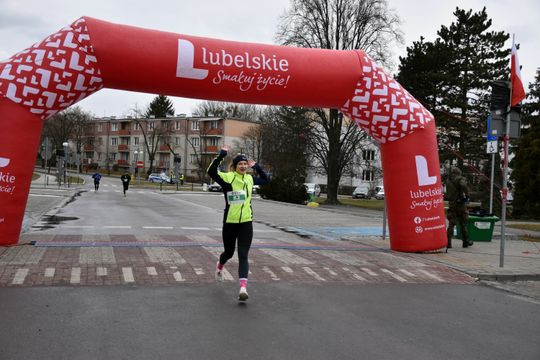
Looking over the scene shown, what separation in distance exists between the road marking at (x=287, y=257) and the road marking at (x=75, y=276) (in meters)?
3.48

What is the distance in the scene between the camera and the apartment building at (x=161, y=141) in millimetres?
87625

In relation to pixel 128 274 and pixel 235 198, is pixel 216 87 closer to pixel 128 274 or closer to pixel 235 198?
pixel 235 198

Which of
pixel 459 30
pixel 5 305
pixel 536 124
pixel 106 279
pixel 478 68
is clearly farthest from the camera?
pixel 459 30

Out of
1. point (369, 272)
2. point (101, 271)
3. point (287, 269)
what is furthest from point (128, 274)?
point (369, 272)

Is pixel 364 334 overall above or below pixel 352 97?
below

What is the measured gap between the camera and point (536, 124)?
31.3 m

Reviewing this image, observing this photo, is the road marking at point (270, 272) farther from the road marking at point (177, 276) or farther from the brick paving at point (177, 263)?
the road marking at point (177, 276)

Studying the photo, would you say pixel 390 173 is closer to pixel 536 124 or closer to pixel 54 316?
pixel 54 316

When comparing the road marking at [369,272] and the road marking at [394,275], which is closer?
the road marking at [394,275]

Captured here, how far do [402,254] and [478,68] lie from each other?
32.0m

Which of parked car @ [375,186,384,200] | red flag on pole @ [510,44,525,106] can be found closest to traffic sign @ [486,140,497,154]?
red flag on pole @ [510,44,525,106]

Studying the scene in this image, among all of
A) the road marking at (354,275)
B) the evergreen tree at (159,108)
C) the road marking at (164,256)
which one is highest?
the evergreen tree at (159,108)

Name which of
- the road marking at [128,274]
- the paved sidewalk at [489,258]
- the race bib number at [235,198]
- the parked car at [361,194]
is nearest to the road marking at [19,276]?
the road marking at [128,274]

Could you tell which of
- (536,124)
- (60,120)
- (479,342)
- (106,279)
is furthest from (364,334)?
(60,120)
